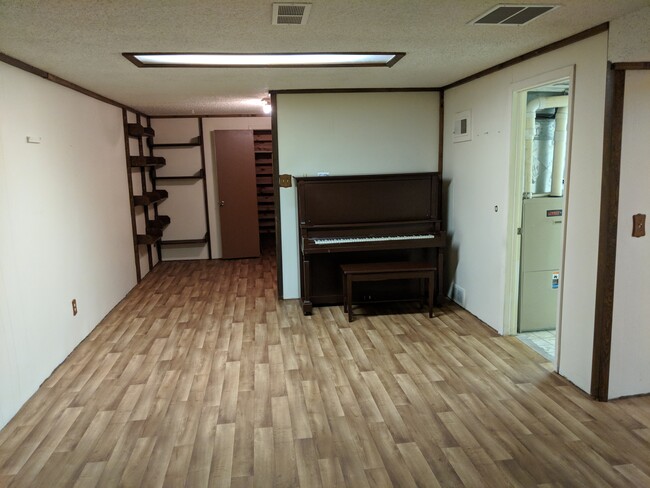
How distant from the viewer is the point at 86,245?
13.5ft

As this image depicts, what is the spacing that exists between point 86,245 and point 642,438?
4158 mm

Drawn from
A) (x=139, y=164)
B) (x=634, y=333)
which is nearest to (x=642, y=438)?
(x=634, y=333)

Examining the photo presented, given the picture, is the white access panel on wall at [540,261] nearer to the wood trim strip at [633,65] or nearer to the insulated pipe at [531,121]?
the insulated pipe at [531,121]

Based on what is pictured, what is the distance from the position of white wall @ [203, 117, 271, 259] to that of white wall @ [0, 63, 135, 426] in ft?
6.97

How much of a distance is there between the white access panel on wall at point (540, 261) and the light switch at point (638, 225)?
101 cm

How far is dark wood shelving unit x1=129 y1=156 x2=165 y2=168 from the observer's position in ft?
18.8

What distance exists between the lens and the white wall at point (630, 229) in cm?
248

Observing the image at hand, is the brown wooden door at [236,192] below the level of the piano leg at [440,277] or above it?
above

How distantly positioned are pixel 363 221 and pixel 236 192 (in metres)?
2.90

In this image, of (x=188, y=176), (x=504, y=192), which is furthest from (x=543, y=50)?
(x=188, y=176)

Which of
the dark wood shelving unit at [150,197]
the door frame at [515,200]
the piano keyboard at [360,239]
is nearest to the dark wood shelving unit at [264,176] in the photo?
the dark wood shelving unit at [150,197]

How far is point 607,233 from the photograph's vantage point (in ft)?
8.61

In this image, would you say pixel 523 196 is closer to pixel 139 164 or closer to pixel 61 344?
pixel 61 344

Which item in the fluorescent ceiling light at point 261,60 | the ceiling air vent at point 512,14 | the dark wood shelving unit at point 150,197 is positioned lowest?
the dark wood shelving unit at point 150,197
